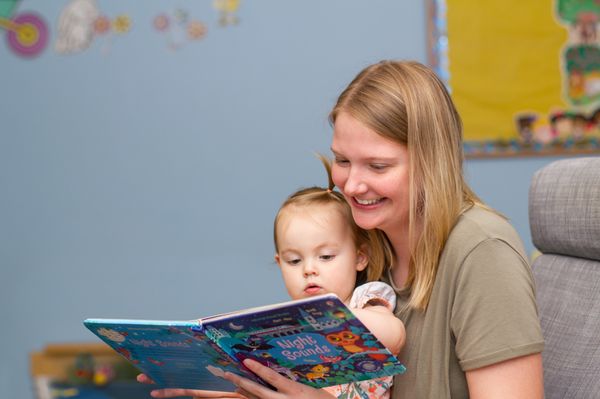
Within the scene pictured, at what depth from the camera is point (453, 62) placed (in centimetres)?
305

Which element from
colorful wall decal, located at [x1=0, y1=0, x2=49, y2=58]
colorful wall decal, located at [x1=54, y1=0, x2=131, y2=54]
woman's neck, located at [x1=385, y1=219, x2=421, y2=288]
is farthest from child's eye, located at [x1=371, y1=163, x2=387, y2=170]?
colorful wall decal, located at [x1=0, y1=0, x2=49, y2=58]

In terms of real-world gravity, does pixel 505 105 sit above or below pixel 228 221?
above

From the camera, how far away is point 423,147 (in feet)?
4.76

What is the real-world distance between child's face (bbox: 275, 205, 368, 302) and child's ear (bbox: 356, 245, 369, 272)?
0.09ft

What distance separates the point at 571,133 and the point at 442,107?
174cm

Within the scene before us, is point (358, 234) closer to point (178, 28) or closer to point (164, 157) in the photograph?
point (164, 157)

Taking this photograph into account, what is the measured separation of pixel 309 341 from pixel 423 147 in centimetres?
43

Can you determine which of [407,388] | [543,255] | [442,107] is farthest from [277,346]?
[543,255]

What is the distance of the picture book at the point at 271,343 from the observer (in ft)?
3.94

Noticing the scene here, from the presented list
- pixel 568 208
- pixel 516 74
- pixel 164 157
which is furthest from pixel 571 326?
pixel 164 157

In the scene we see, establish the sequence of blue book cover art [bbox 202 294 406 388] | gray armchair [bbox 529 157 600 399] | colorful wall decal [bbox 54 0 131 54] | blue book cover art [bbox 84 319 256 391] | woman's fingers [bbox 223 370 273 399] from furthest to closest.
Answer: colorful wall decal [bbox 54 0 131 54] < gray armchair [bbox 529 157 600 399] < woman's fingers [bbox 223 370 273 399] < blue book cover art [bbox 84 319 256 391] < blue book cover art [bbox 202 294 406 388]

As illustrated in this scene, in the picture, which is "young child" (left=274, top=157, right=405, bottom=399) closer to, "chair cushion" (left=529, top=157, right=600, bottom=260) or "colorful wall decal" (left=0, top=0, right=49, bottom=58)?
"chair cushion" (left=529, top=157, right=600, bottom=260)

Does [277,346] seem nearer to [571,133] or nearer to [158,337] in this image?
[158,337]

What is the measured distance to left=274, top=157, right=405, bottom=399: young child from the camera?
1.54m
